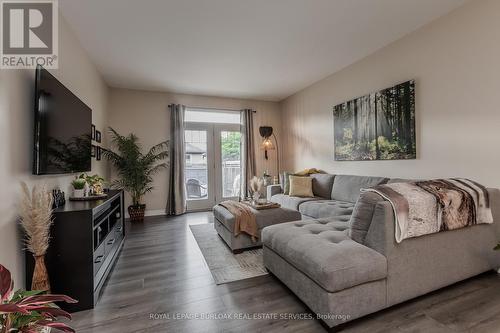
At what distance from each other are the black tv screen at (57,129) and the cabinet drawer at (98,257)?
77cm

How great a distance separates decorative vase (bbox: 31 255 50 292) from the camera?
1.64 m

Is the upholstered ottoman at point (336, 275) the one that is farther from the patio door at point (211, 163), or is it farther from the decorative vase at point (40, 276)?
the patio door at point (211, 163)

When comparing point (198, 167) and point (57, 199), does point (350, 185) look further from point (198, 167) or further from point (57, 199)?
point (57, 199)

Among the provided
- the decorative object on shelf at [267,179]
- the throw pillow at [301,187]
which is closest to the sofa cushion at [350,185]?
the throw pillow at [301,187]

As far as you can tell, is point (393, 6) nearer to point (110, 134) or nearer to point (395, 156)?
point (395, 156)

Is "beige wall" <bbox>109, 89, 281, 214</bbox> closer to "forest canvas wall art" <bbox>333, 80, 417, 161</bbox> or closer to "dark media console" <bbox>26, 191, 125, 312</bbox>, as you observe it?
"forest canvas wall art" <bbox>333, 80, 417, 161</bbox>

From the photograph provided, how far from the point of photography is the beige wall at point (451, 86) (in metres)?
2.22

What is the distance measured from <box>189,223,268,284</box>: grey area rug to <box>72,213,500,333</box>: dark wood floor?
89 mm

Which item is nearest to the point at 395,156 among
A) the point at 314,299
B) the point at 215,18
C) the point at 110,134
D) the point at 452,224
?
the point at 452,224

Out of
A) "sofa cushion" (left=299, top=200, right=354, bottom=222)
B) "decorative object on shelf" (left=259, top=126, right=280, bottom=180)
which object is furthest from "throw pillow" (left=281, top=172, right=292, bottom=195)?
"decorative object on shelf" (left=259, top=126, right=280, bottom=180)

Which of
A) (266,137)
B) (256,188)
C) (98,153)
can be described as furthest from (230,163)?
(98,153)

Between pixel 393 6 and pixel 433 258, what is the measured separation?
2.43 m

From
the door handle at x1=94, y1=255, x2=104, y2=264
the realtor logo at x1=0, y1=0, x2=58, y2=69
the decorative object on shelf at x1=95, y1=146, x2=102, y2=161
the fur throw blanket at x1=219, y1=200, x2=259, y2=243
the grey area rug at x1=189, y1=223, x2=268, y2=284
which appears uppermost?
the realtor logo at x1=0, y1=0, x2=58, y2=69

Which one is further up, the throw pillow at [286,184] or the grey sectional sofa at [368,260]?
the throw pillow at [286,184]
